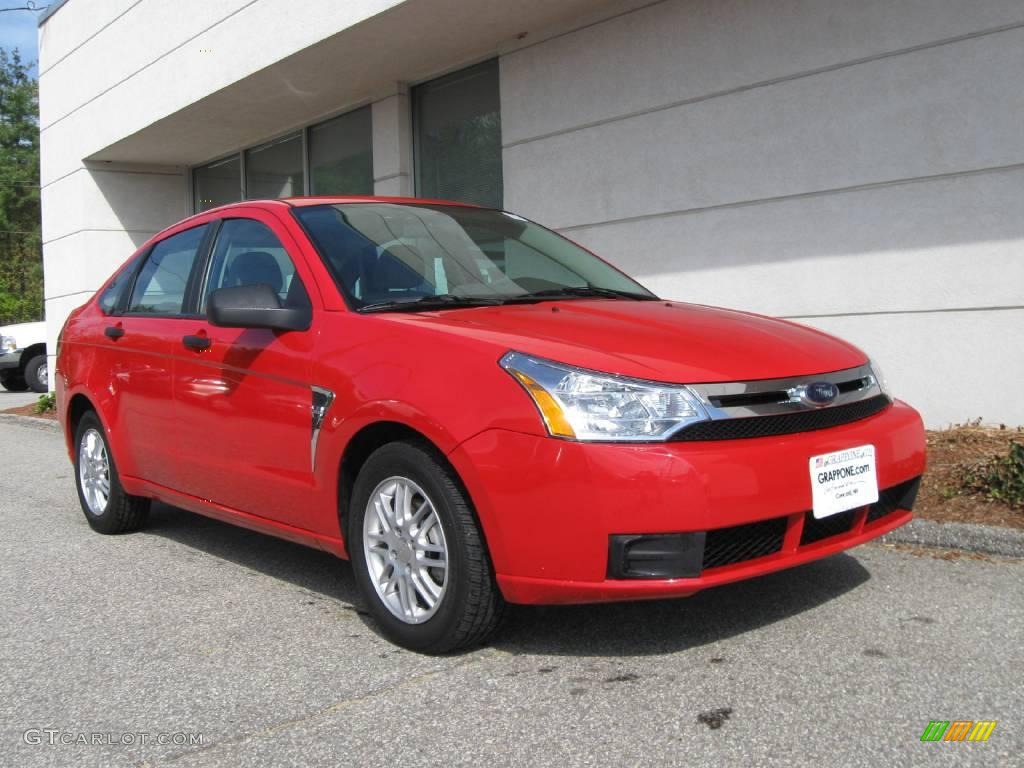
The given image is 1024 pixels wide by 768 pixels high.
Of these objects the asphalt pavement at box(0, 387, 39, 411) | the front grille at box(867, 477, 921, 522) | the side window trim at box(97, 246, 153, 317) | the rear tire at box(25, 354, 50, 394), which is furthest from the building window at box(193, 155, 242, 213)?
the front grille at box(867, 477, 921, 522)

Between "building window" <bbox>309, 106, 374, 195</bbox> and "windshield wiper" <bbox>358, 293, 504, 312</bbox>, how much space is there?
26.6 ft

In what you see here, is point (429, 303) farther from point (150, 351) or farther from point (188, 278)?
point (150, 351)

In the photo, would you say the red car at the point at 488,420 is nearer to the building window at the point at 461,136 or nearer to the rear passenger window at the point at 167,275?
the rear passenger window at the point at 167,275

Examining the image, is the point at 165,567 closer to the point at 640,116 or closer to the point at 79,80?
the point at 640,116

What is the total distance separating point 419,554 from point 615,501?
2.68 feet

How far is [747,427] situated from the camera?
3205mm

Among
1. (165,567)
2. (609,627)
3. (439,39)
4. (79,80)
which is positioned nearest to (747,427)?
(609,627)

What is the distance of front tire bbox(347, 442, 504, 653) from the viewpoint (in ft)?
10.8

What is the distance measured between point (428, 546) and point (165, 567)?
212 cm

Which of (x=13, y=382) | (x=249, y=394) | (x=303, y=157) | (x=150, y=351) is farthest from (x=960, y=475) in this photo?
(x=13, y=382)

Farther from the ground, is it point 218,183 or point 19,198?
point 19,198
